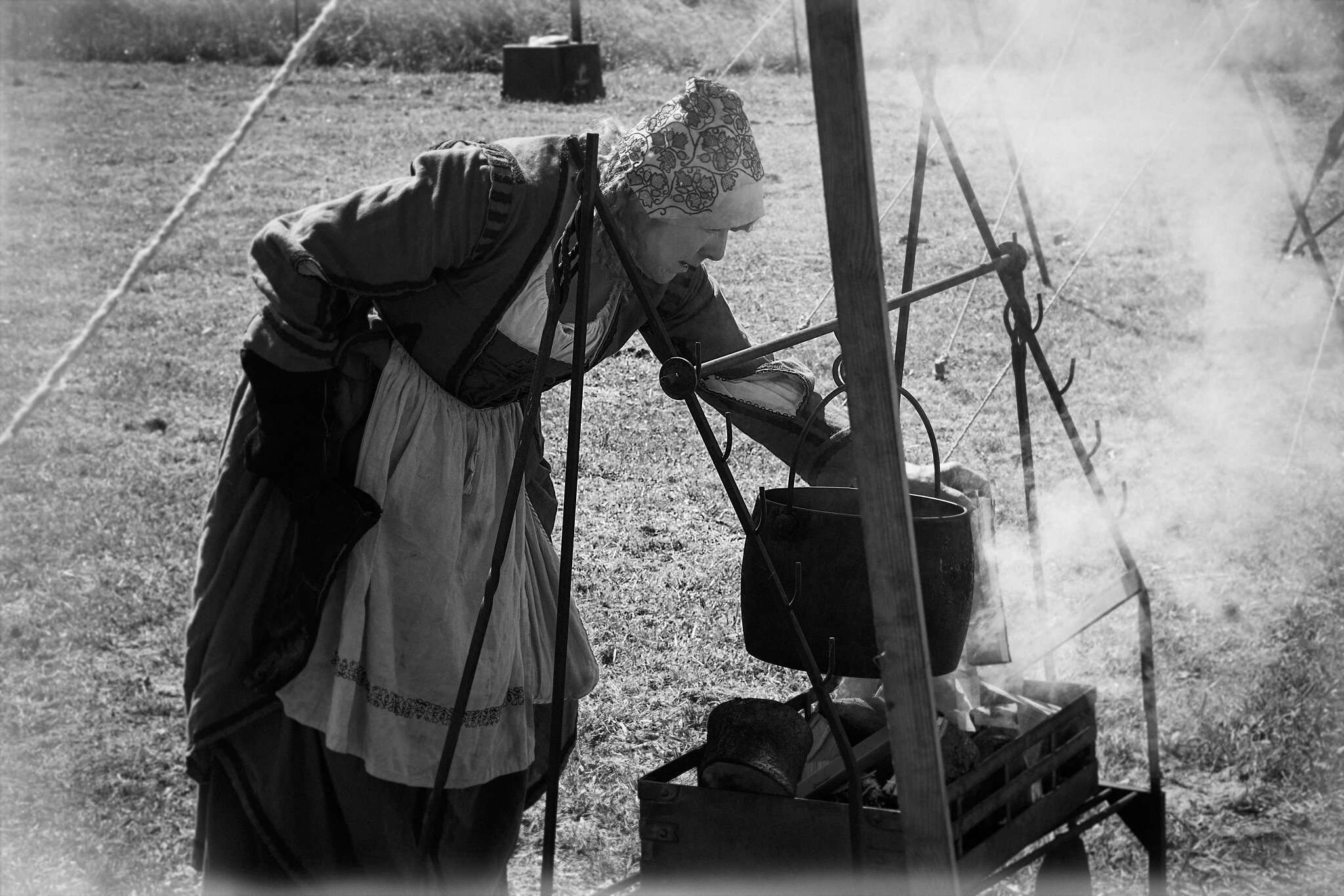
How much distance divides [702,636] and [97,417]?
3178 millimetres

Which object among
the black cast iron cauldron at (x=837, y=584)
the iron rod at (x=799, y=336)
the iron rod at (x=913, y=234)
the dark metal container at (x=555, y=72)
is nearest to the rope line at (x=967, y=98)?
the iron rod at (x=913, y=234)

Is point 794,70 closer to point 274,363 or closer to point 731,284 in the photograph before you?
point 731,284

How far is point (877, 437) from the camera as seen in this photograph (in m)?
1.50

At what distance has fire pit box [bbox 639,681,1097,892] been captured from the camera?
190cm

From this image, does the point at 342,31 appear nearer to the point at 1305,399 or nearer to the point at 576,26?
the point at 576,26

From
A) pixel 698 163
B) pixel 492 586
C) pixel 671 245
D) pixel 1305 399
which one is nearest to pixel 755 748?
pixel 492 586

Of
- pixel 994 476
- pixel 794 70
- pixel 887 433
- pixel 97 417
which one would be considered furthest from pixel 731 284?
pixel 794 70

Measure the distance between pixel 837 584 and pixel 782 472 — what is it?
2697 millimetres

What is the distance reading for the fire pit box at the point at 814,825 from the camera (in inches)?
75.0

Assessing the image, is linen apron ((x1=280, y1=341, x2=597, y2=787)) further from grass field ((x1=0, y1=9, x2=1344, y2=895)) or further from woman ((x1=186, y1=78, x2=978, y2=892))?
grass field ((x1=0, y1=9, x2=1344, y2=895))

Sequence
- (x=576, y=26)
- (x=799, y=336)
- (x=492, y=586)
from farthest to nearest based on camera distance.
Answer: (x=576, y=26) → (x=799, y=336) → (x=492, y=586)

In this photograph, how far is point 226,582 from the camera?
76.2 inches

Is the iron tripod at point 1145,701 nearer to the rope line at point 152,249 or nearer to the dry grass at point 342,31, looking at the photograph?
the rope line at point 152,249

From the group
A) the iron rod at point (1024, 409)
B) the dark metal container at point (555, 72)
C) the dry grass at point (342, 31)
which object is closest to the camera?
the iron rod at point (1024, 409)
